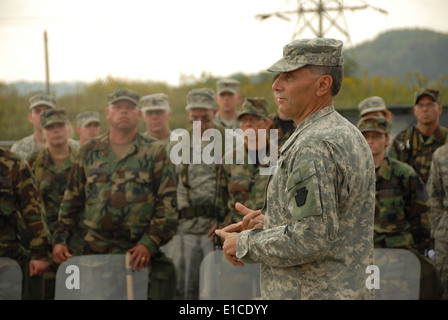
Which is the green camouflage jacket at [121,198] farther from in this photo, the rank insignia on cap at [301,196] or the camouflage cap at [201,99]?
the rank insignia on cap at [301,196]

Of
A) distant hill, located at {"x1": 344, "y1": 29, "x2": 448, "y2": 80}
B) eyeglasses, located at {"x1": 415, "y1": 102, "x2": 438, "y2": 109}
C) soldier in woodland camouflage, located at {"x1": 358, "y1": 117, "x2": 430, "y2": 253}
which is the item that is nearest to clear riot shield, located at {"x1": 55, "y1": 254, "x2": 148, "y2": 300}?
soldier in woodland camouflage, located at {"x1": 358, "y1": 117, "x2": 430, "y2": 253}

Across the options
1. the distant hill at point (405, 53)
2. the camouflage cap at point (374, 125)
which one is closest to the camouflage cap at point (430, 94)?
the camouflage cap at point (374, 125)

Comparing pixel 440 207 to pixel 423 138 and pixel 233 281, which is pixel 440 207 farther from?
pixel 233 281

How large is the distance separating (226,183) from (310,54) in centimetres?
290

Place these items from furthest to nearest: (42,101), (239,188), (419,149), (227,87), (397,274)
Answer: (227,87), (42,101), (419,149), (239,188), (397,274)

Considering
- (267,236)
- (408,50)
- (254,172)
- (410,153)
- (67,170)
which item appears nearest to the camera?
(267,236)

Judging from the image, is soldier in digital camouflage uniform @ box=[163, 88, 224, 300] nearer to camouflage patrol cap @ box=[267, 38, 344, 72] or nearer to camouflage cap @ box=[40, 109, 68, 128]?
camouflage cap @ box=[40, 109, 68, 128]

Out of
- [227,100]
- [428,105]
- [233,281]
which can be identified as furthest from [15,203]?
[428,105]

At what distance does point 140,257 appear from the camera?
4.36 metres

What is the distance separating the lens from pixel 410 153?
627 centimetres
